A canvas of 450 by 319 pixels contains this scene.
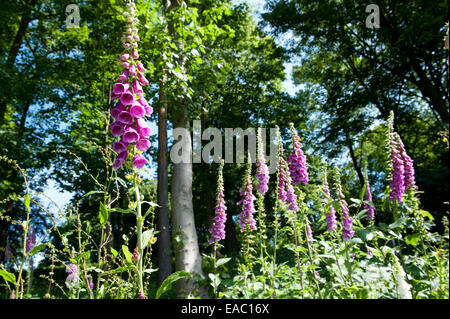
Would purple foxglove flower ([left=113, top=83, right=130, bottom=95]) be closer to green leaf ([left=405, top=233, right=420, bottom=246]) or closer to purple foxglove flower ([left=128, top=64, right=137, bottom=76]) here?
purple foxglove flower ([left=128, top=64, right=137, bottom=76])

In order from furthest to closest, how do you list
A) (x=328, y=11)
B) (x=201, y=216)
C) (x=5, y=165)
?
(x=201, y=216)
(x=328, y=11)
(x=5, y=165)

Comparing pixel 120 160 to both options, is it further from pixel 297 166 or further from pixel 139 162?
pixel 297 166

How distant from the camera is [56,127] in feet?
35.4

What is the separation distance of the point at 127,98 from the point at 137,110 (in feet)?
0.34

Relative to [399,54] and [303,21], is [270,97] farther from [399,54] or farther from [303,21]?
[399,54]

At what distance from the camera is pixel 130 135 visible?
1.58 metres

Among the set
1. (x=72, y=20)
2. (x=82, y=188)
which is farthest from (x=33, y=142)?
(x=72, y=20)

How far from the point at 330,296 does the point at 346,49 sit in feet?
43.3

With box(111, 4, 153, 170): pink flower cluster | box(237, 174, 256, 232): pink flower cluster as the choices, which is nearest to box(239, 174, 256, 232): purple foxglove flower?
box(237, 174, 256, 232): pink flower cluster

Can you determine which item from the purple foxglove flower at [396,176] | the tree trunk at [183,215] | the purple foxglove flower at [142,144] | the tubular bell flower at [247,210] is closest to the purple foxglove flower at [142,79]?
the purple foxglove flower at [142,144]

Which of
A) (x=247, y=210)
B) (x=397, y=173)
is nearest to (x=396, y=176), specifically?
(x=397, y=173)

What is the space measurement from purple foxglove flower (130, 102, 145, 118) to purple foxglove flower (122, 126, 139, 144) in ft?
0.27

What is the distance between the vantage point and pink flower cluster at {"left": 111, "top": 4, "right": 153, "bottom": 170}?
1586mm

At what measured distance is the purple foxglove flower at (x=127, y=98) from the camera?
1625 mm
